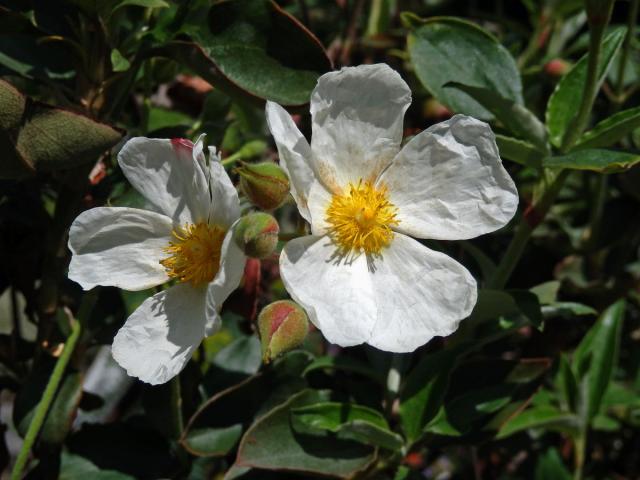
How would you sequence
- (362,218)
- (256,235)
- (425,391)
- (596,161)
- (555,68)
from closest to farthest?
(256,235) → (596,161) → (362,218) → (425,391) → (555,68)

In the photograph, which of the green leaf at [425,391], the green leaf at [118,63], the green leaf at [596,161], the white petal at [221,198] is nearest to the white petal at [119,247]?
the white petal at [221,198]

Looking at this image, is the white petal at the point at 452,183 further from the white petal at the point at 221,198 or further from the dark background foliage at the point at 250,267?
the white petal at the point at 221,198

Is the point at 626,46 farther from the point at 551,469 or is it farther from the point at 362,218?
the point at 551,469

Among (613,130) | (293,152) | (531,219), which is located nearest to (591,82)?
(613,130)

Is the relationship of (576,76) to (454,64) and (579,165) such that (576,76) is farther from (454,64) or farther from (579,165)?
(579,165)

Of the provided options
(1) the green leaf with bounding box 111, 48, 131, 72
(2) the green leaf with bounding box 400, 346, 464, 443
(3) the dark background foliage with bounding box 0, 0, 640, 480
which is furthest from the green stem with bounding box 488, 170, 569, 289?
(1) the green leaf with bounding box 111, 48, 131, 72

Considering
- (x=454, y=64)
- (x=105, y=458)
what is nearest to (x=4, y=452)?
(x=105, y=458)
